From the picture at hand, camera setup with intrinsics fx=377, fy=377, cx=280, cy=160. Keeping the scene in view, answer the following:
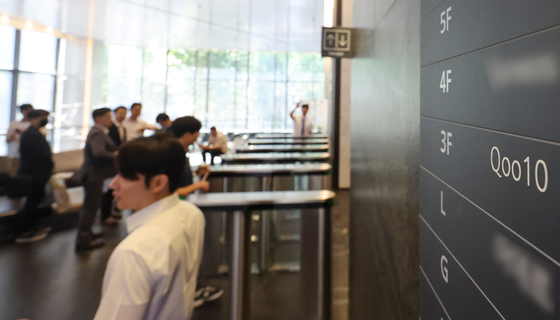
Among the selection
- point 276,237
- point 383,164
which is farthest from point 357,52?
point 276,237

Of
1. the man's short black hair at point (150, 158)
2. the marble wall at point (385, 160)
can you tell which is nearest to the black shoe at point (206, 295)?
the marble wall at point (385, 160)

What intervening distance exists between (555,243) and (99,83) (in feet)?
54.3

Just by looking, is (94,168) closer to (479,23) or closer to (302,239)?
(302,239)

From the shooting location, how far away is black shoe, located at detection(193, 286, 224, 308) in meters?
2.79

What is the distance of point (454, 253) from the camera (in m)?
0.82

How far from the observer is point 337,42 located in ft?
9.21

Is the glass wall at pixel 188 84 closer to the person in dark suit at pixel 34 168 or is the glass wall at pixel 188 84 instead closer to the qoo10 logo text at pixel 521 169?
the person in dark suit at pixel 34 168

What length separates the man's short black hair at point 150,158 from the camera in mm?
1240

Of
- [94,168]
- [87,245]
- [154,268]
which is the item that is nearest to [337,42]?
[154,268]

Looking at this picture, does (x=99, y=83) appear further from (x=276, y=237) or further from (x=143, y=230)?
(x=143, y=230)

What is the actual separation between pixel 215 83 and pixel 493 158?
15.7 meters

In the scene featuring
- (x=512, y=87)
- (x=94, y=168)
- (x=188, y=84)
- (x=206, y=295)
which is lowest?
(x=188, y=84)

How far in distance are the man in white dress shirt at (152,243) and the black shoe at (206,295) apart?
161 centimetres

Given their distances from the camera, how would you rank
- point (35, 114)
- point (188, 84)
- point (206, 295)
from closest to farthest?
1. point (206, 295)
2. point (35, 114)
3. point (188, 84)
